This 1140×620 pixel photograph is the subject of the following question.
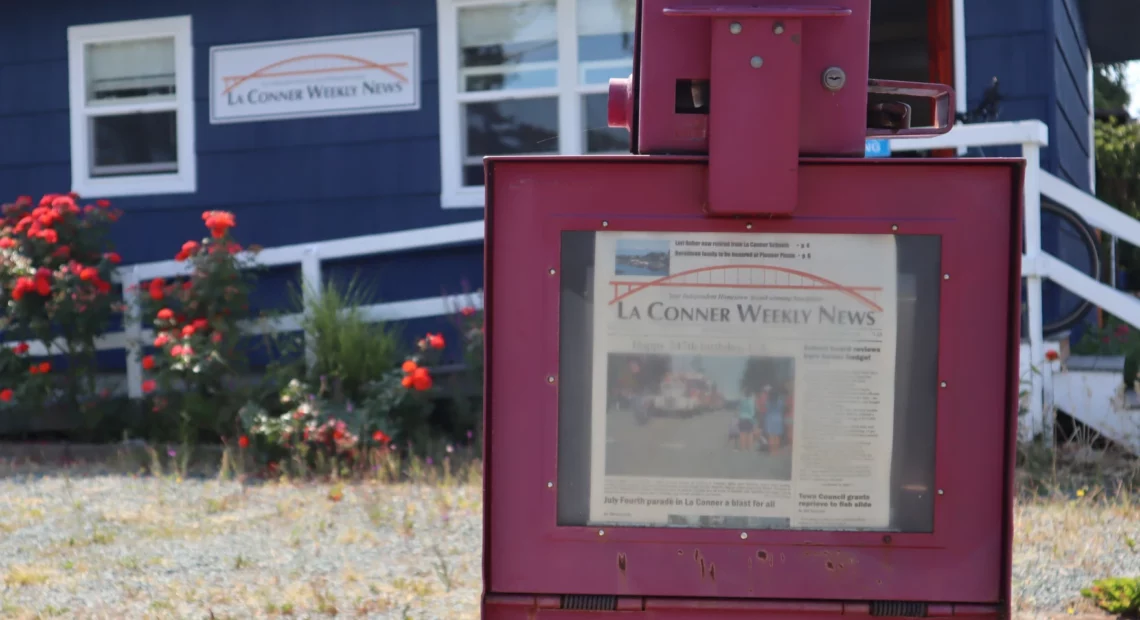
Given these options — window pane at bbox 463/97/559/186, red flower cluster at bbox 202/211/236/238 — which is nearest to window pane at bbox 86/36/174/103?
red flower cluster at bbox 202/211/236/238

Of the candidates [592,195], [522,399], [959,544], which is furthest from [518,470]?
[959,544]

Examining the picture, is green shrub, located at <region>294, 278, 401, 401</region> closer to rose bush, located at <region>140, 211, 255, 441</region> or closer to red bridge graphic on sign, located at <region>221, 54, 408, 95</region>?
rose bush, located at <region>140, 211, 255, 441</region>

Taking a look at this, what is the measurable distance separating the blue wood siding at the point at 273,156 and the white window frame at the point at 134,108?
60mm

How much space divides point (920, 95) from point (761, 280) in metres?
0.71

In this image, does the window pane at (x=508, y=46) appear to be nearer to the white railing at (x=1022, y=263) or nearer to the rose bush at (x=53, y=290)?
the white railing at (x=1022, y=263)

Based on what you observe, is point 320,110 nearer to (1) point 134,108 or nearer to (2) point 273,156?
(2) point 273,156

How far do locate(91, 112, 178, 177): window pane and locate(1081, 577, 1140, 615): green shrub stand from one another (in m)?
6.72

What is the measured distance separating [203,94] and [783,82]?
6.54 metres

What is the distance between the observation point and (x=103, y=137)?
7977mm

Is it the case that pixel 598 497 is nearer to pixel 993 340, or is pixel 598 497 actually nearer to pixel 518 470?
pixel 518 470

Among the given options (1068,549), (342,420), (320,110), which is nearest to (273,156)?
(320,110)

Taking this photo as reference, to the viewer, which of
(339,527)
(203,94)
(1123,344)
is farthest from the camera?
(203,94)

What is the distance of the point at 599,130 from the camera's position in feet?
23.3

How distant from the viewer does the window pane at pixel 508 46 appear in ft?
23.2
